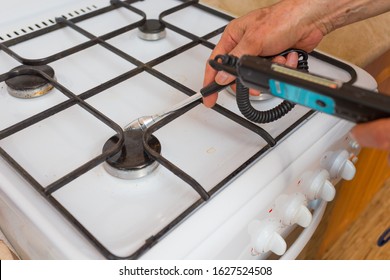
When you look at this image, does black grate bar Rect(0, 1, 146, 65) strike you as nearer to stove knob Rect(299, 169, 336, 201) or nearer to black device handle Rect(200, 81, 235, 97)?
black device handle Rect(200, 81, 235, 97)

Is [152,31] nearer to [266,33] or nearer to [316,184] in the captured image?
[266,33]

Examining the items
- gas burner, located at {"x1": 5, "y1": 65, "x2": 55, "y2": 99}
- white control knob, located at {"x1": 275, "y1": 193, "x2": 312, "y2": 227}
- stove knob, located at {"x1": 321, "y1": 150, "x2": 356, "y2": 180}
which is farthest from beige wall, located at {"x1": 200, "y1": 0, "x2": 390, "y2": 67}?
gas burner, located at {"x1": 5, "y1": 65, "x2": 55, "y2": 99}

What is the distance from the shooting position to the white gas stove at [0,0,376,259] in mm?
456

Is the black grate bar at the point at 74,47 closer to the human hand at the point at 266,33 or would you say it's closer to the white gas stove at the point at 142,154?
the white gas stove at the point at 142,154

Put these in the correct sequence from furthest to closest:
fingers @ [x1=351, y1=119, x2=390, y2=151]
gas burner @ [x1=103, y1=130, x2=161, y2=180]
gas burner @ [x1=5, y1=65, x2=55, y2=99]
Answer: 1. gas burner @ [x1=5, y1=65, x2=55, y2=99]
2. gas burner @ [x1=103, y1=130, x2=161, y2=180]
3. fingers @ [x1=351, y1=119, x2=390, y2=151]

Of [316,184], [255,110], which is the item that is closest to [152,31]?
[255,110]

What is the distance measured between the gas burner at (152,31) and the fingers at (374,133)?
40 cm

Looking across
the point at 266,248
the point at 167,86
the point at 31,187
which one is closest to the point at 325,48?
the point at 167,86

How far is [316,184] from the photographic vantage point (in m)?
0.57

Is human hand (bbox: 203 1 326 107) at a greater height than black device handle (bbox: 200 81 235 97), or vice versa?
human hand (bbox: 203 1 326 107)

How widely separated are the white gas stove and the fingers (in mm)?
111

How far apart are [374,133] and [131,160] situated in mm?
260

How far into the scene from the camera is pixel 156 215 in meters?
0.47

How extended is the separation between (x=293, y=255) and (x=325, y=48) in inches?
15.3
